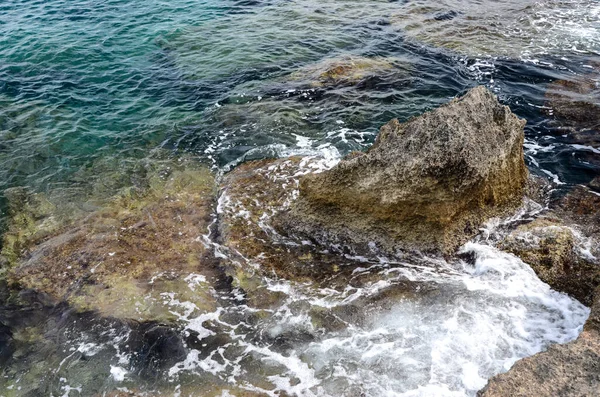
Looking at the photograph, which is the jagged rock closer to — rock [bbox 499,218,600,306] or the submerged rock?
rock [bbox 499,218,600,306]

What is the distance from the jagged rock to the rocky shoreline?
1785 mm

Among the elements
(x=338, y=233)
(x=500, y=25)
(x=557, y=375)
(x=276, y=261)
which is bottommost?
(x=276, y=261)

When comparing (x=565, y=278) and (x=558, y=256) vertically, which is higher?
(x=558, y=256)

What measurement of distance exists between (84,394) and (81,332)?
1236mm

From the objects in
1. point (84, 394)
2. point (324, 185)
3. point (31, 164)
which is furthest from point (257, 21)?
point (84, 394)

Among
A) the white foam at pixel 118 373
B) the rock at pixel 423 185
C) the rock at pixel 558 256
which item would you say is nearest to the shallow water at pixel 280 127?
the white foam at pixel 118 373

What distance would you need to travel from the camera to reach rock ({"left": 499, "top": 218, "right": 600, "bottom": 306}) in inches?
284

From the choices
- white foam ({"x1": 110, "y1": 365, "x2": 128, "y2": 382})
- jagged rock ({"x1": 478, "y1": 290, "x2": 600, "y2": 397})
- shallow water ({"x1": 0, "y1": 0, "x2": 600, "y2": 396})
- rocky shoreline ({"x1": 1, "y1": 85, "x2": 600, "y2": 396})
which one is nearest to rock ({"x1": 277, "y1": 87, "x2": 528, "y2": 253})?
rocky shoreline ({"x1": 1, "y1": 85, "x2": 600, "y2": 396})

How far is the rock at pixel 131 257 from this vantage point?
7980 millimetres

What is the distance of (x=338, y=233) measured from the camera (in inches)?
339

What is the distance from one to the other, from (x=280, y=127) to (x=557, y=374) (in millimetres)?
9894

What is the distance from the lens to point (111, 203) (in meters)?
10.6

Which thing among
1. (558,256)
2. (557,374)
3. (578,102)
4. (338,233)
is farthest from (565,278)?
(578,102)

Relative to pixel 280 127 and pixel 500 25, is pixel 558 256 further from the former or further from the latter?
pixel 500 25
